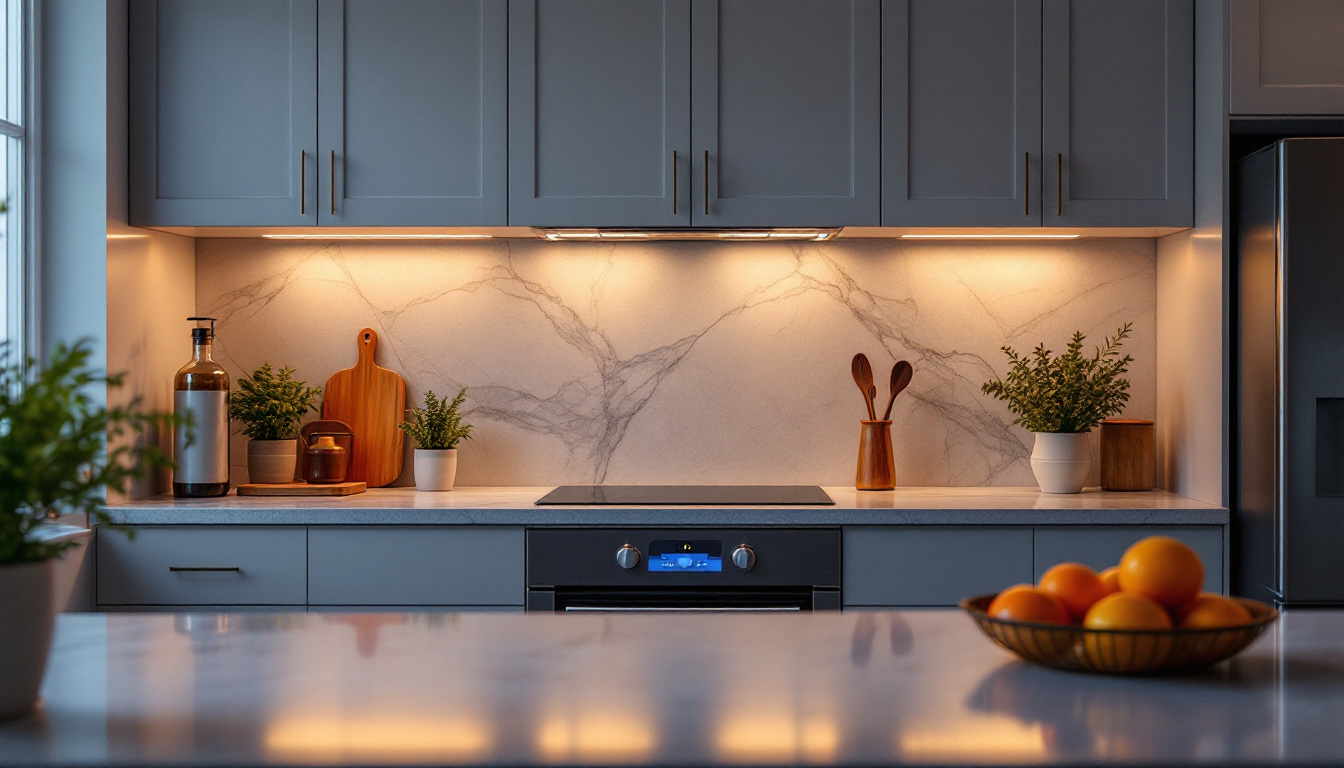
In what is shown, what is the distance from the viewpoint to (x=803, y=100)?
9.41 ft

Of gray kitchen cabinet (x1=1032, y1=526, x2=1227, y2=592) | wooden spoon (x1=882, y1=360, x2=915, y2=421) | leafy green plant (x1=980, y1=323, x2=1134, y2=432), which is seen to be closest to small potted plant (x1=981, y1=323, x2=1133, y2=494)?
leafy green plant (x1=980, y1=323, x2=1134, y2=432)

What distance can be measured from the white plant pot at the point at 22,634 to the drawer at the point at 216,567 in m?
1.62

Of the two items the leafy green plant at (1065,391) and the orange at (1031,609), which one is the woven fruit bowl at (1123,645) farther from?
the leafy green plant at (1065,391)

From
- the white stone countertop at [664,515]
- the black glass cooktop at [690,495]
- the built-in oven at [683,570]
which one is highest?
the black glass cooktop at [690,495]

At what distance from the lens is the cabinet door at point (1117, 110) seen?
112 inches

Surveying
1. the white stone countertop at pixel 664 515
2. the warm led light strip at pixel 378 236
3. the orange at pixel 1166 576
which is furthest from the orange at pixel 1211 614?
the warm led light strip at pixel 378 236

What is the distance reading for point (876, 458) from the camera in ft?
9.94

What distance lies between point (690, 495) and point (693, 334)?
57 centimetres

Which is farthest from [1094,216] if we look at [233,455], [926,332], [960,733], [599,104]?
[233,455]

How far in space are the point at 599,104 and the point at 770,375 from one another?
0.92 m

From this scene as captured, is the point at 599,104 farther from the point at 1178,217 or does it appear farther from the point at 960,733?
the point at 960,733

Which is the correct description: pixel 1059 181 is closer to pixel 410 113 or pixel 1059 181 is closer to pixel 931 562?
pixel 931 562

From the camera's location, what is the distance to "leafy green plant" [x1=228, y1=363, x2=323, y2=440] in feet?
10.1

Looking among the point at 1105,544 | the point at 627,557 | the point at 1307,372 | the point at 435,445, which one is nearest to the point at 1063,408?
the point at 1105,544
